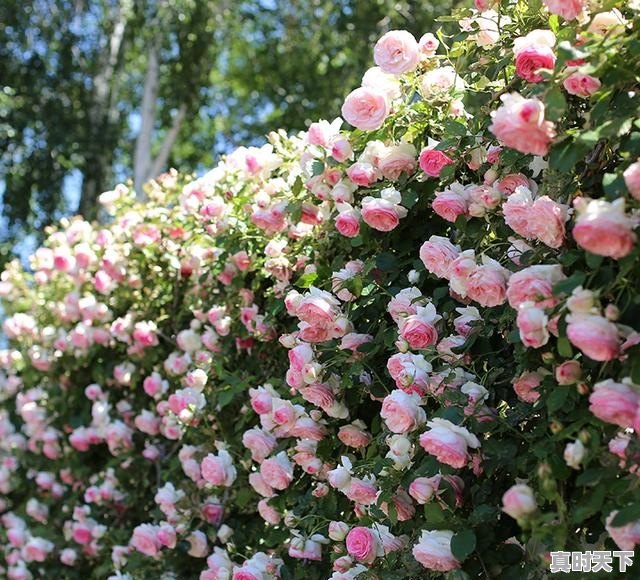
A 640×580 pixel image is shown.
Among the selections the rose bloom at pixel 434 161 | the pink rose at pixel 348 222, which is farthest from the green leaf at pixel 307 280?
the rose bloom at pixel 434 161

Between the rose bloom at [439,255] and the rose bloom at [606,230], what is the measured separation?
428 mm

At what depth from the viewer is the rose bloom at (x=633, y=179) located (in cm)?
112

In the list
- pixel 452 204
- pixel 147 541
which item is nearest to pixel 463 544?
pixel 452 204

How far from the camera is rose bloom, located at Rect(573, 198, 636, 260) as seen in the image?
1.11 m

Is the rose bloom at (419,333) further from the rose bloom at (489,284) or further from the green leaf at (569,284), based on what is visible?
the green leaf at (569,284)

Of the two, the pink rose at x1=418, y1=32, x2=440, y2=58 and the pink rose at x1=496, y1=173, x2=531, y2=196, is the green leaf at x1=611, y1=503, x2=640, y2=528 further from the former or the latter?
the pink rose at x1=418, y1=32, x2=440, y2=58

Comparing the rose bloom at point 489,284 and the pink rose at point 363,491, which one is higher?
the rose bloom at point 489,284

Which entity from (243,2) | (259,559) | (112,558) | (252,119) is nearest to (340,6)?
(243,2)

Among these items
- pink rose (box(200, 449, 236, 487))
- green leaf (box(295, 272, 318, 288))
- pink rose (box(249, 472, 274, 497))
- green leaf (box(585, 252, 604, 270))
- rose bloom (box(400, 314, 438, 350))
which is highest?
green leaf (box(295, 272, 318, 288))

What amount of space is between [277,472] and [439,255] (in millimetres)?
623

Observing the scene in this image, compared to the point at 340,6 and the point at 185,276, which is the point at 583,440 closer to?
the point at 185,276

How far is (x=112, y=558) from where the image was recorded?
8.52 feet

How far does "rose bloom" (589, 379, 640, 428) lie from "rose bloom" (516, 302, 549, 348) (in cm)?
11

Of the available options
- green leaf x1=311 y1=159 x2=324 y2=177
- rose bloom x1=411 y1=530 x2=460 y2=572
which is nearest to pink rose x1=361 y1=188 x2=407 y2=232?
green leaf x1=311 y1=159 x2=324 y2=177
